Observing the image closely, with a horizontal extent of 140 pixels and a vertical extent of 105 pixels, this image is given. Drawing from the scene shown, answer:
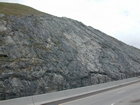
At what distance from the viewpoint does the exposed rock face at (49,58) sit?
23.0m

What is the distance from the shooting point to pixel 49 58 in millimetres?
28203

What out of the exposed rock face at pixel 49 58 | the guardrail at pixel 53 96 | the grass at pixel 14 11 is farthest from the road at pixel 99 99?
the grass at pixel 14 11

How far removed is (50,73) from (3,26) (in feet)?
27.3

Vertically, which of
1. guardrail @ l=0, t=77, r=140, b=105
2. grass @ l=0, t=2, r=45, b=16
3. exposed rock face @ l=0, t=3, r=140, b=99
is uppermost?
grass @ l=0, t=2, r=45, b=16

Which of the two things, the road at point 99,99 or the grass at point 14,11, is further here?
the grass at point 14,11

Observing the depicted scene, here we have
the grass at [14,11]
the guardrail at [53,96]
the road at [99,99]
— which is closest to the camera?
the guardrail at [53,96]

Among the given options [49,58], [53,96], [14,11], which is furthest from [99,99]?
[14,11]

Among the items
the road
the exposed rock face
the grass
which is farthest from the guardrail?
the grass

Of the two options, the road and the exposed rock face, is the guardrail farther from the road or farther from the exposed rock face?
the exposed rock face

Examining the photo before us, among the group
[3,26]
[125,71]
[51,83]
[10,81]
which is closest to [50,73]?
[51,83]

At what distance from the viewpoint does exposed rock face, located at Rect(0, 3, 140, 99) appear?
75.5 ft

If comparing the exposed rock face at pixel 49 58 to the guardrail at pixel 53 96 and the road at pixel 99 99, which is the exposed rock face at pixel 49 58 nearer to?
the guardrail at pixel 53 96

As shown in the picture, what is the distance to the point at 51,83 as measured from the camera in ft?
81.4

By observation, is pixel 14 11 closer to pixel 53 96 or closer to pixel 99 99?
pixel 53 96
